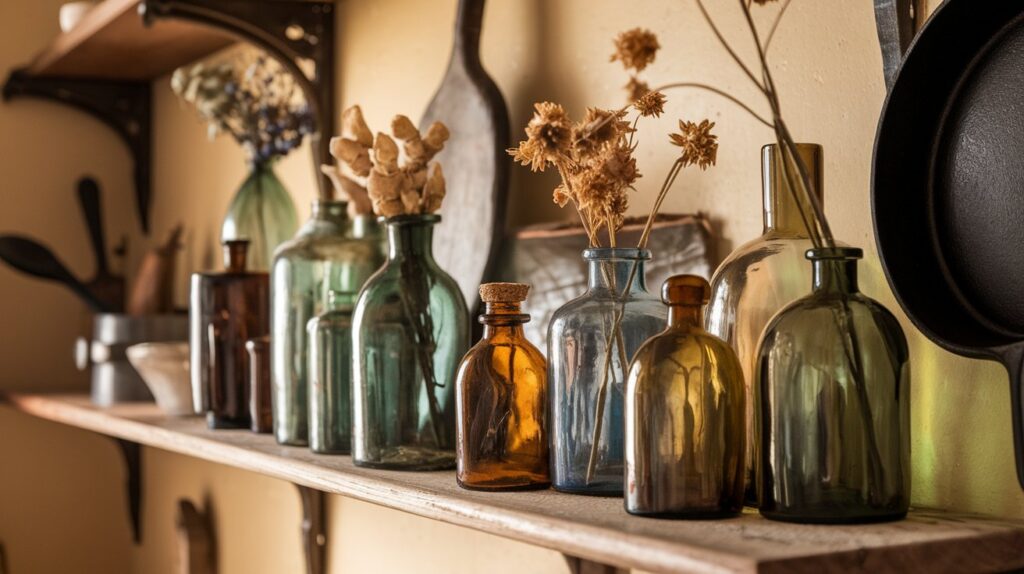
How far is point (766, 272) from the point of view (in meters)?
0.81

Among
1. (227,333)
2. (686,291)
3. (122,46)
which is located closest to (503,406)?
(686,291)

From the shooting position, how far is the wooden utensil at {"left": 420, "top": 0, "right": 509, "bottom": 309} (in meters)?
1.14

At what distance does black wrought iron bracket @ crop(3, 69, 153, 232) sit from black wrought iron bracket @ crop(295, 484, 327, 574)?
892 mm

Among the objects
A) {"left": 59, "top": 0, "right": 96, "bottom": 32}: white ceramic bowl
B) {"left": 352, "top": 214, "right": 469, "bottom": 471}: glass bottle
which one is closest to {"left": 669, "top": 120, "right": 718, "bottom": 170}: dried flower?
{"left": 352, "top": 214, "right": 469, "bottom": 471}: glass bottle

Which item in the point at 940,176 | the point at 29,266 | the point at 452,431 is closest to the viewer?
the point at 940,176

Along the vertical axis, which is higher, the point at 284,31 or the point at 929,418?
the point at 284,31

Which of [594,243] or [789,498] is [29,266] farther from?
[789,498]

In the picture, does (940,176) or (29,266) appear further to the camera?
(29,266)

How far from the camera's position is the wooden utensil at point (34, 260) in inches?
74.1

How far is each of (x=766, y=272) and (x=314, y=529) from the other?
2.91 feet

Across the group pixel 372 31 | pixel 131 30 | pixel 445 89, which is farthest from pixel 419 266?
pixel 131 30

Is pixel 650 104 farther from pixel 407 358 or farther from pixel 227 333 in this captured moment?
pixel 227 333

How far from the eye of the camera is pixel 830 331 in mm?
701

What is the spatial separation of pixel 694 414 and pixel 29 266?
1.46 m
